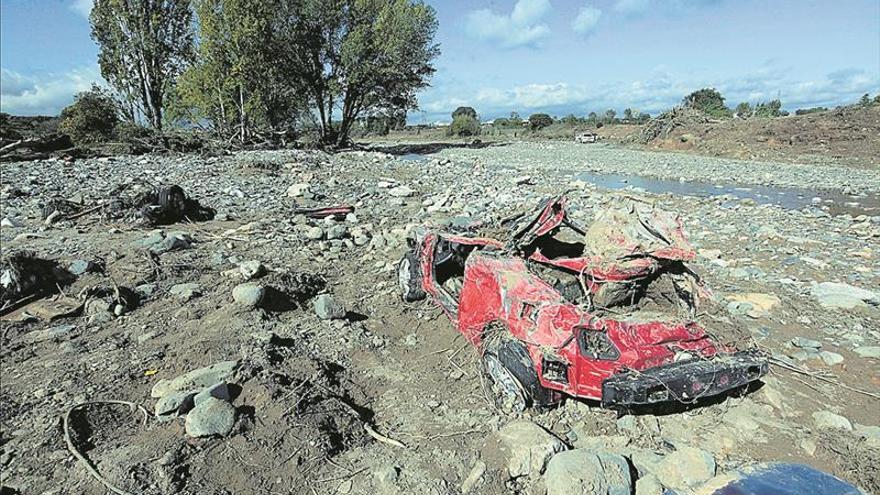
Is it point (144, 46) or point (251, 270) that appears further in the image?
point (144, 46)

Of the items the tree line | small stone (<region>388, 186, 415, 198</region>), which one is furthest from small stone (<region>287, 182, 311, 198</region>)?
the tree line

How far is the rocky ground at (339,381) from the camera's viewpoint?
3197mm

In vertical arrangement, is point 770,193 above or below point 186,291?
below

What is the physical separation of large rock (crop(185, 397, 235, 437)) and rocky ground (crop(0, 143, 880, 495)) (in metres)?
0.01

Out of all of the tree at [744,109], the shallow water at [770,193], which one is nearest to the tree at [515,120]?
the tree at [744,109]

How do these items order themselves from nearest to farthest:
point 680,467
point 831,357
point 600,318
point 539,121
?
point 680,467 → point 600,318 → point 831,357 → point 539,121

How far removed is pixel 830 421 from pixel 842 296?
117 inches

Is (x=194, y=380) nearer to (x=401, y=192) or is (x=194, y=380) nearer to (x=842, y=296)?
(x=842, y=296)

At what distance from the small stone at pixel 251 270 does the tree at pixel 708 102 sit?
1552 inches

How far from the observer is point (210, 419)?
343 cm

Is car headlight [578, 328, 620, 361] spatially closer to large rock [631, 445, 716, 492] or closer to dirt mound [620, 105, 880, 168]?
large rock [631, 445, 716, 492]

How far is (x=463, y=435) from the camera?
366 centimetres

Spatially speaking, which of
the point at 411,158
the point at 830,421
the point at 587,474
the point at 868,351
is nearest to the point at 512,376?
the point at 587,474

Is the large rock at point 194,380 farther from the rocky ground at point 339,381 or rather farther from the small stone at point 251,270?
Answer: the small stone at point 251,270
